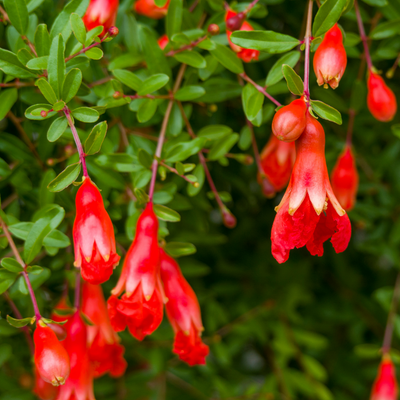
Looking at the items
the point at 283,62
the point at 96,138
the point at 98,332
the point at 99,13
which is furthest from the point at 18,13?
the point at 98,332

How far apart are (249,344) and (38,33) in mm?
906

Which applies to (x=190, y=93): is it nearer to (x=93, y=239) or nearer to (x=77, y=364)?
(x=93, y=239)

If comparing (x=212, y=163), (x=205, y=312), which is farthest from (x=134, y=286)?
(x=205, y=312)

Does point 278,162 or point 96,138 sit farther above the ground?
point 96,138

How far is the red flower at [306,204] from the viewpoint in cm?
45

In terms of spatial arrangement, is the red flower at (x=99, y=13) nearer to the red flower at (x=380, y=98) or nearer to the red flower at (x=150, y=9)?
the red flower at (x=150, y=9)

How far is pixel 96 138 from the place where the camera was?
0.46 metres

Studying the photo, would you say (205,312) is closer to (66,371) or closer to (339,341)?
(339,341)

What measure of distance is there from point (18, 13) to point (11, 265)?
30 cm

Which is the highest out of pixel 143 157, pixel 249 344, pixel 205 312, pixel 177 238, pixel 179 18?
pixel 179 18

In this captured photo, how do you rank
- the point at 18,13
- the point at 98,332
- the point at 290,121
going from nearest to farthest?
1. the point at 290,121
2. the point at 18,13
3. the point at 98,332

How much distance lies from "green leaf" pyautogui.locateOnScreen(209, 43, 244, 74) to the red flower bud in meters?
0.17

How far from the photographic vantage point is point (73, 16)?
48 centimetres

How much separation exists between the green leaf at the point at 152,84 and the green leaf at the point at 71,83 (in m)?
0.10
